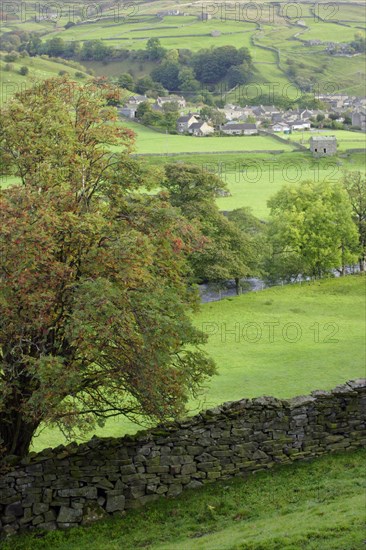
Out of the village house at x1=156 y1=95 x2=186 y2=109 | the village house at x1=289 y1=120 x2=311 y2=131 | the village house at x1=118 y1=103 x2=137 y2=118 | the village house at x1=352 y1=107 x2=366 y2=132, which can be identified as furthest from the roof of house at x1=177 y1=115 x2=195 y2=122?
the village house at x1=352 y1=107 x2=366 y2=132

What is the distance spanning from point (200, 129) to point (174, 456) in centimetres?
13861

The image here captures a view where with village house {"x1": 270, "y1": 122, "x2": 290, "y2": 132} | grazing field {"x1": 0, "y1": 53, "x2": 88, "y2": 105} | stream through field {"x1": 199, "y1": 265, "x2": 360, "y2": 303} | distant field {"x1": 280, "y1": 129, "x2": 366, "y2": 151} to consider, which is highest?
grazing field {"x1": 0, "y1": 53, "x2": 88, "y2": 105}

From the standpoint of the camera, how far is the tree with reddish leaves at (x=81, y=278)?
1675 cm

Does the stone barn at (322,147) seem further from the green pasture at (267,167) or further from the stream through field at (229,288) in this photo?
the stream through field at (229,288)

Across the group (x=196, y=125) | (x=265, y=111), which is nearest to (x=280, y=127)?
(x=196, y=125)

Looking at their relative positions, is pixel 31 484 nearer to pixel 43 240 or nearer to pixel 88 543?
pixel 88 543

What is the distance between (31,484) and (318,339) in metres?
24.7

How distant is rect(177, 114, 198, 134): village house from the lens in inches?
5984

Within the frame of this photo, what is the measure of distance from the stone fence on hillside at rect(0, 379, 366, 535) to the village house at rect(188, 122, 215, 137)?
436ft

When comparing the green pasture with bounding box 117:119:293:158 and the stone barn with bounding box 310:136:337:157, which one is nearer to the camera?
the green pasture with bounding box 117:119:293:158

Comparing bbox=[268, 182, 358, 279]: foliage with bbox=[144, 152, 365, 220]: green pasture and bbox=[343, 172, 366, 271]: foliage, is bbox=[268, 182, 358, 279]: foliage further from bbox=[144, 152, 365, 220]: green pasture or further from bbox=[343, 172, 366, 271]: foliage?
bbox=[144, 152, 365, 220]: green pasture

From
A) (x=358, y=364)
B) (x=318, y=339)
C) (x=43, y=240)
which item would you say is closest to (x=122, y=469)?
(x=43, y=240)

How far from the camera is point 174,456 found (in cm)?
1858

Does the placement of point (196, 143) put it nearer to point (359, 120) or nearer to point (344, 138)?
point (344, 138)
